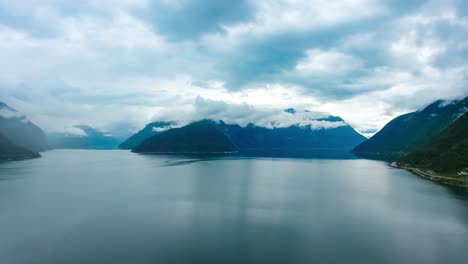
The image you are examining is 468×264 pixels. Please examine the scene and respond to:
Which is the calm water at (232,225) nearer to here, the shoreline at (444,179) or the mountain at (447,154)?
the shoreline at (444,179)

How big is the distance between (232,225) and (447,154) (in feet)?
388

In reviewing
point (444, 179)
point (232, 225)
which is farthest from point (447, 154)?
point (232, 225)

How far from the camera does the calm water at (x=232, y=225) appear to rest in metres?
35.2

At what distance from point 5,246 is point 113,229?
13.0 m

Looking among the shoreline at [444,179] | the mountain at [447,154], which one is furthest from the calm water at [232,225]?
the mountain at [447,154]

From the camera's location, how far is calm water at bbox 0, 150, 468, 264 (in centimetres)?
3516

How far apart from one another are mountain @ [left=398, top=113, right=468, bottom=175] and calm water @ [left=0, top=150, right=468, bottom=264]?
38.0 m

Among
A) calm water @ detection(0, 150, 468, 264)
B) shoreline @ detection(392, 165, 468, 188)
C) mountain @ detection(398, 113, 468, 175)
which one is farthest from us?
mountain @ detection(398, 113, 468, 175)

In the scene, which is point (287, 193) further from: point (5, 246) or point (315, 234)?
point (5, 246)

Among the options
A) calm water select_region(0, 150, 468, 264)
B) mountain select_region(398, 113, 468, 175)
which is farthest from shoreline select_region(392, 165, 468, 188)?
calm water select_region(0, 150, 468, 264)

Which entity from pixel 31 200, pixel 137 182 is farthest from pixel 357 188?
pixel 31 200

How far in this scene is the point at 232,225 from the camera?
155 ft

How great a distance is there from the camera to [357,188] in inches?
3551

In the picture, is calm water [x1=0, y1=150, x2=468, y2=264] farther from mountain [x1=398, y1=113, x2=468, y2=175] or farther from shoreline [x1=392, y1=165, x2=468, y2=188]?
mountain [x1=398, y1=113, x2=468, y2=175]
